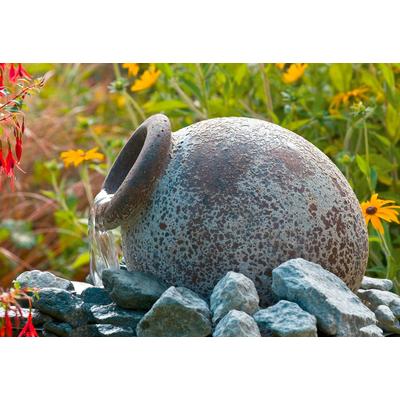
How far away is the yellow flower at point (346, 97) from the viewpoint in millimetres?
4977

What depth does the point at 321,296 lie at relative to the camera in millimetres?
2686

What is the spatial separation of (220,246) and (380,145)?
8.06ft

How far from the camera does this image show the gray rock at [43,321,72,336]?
9.53 ft

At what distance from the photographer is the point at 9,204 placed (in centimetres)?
686

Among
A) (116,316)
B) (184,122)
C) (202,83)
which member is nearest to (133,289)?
(116,316)

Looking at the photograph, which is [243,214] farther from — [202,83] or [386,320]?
[202,83]

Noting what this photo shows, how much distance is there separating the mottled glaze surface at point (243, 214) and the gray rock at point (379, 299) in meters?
0.15

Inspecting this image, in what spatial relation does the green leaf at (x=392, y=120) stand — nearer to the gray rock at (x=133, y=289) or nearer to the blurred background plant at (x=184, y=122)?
the blurred background plant at (x=184, y=122)

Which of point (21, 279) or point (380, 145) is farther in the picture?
point (380, 145)

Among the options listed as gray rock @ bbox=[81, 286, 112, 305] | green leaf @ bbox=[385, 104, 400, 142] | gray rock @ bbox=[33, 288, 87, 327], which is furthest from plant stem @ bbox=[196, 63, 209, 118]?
gray rock @ bbox=[33, 288, 87, 327]

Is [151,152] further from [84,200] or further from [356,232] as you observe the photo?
[84,200]

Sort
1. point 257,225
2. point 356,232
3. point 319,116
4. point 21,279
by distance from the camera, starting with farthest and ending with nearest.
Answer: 1. point 319,116
2. point 21,279
3. point 356,232
4. point 257,225

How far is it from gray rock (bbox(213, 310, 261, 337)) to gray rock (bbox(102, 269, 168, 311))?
0.36 meters

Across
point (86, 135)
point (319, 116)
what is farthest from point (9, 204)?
point (319, 116)
